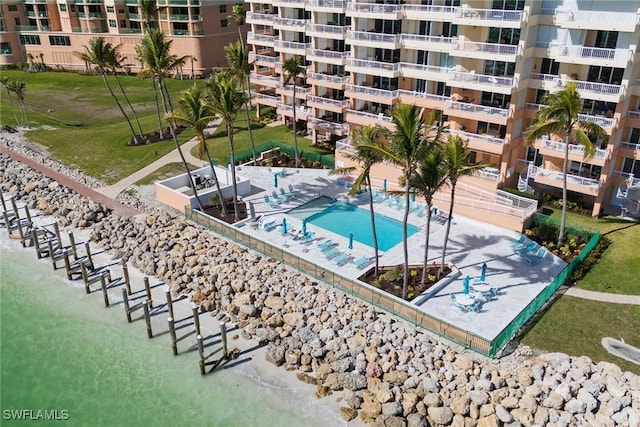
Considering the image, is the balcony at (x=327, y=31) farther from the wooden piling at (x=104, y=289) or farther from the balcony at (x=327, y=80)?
the wooden piling at (x=104, y=289)

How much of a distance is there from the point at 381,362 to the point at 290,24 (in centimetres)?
4174

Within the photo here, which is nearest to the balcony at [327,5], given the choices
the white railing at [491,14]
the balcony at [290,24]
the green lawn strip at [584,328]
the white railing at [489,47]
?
the balcony at [290,24]

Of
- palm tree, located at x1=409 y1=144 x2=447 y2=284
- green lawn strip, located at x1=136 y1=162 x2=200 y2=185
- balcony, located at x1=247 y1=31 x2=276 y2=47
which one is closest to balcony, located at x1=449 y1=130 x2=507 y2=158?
palm tree, located at x1=409 y1=144 x2=447 y2=284

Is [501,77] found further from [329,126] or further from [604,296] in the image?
[329,126]

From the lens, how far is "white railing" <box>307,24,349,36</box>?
52091mm

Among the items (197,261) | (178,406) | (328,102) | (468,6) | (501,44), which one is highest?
(468,6)

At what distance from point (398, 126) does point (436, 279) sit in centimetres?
1136

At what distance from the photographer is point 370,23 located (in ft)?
166

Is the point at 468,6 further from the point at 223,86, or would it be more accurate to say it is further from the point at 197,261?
the point at 197,261

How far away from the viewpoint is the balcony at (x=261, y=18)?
62.2m

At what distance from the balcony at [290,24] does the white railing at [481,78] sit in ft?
65.0

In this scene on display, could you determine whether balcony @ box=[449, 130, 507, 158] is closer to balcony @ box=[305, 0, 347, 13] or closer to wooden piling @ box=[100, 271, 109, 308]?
balcony @ box=[305, 0, 347, 13]

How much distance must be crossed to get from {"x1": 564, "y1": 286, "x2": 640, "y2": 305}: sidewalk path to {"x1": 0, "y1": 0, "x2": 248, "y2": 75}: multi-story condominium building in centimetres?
7326

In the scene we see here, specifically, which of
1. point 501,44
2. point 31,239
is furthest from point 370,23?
point 31,239
